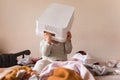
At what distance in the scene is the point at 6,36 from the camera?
2223 mm

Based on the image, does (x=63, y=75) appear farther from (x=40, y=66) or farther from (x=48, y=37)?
(x=48, y=37)

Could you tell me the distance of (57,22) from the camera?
61.2 inches

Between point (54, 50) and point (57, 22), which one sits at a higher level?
point (57, 22)

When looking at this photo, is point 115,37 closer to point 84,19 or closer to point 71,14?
point 84,19

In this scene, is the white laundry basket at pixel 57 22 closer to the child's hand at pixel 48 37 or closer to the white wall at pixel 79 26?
the child's hand at pixel 48 37

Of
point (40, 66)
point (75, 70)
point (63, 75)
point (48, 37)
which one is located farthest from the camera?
point (48, 37)

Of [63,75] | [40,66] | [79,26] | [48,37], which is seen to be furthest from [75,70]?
[79,26]

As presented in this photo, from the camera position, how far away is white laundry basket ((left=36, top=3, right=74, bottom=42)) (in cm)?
153

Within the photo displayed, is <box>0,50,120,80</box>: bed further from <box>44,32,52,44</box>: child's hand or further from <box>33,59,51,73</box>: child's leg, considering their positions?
<box>44,32,52,44</box>: child's hand

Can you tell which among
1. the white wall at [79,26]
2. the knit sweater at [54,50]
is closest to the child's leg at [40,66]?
the knit sweater at [54,50]

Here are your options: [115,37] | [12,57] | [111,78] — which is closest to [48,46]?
[12,57]

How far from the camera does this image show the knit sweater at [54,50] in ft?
5.26

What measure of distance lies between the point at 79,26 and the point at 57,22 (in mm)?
502

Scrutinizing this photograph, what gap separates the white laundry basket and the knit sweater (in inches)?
3.1
